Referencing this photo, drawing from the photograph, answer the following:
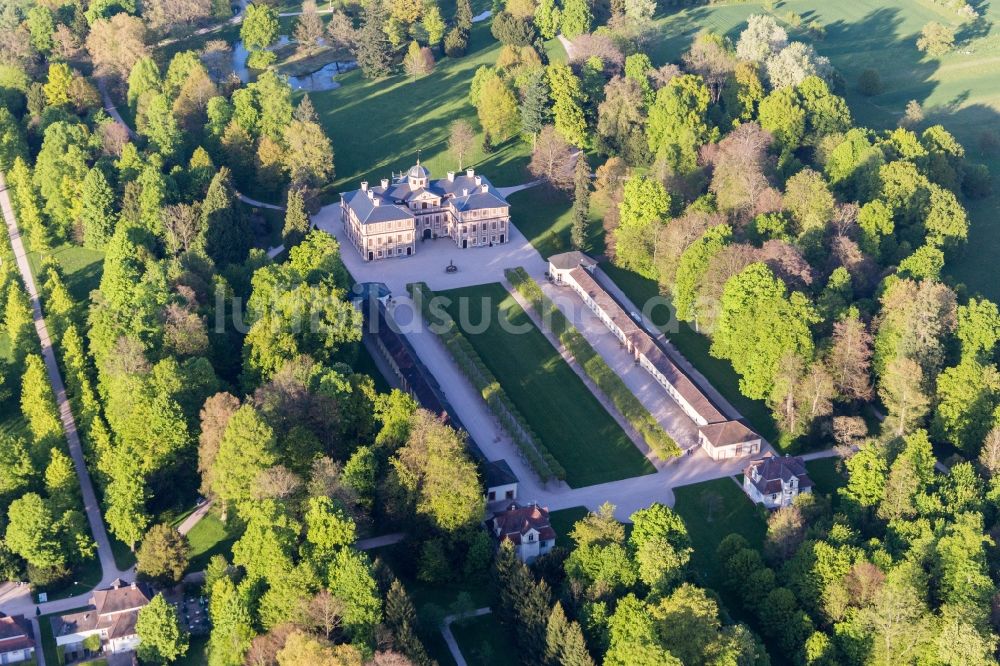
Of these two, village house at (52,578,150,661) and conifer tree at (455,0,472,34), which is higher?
conifer tree at (455,0,472,34)

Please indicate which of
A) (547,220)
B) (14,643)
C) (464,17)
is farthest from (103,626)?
(464,17)

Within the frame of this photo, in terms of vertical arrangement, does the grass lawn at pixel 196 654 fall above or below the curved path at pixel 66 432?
below

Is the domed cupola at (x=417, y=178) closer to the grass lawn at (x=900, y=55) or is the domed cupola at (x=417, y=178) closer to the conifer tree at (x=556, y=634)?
the grass lawn at (x=900, y=55)

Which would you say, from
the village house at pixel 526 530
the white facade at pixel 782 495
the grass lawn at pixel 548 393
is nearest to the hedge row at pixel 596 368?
the grass lawn at pixel 548 393

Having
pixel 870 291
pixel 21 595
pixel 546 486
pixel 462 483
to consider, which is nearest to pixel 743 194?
pixel 870 291

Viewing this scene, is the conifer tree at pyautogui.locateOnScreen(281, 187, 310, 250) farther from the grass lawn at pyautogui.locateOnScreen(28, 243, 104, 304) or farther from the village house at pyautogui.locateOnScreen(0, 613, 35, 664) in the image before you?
the village house at pyautogui.locateOnScreen(0, 613, 35, 664)

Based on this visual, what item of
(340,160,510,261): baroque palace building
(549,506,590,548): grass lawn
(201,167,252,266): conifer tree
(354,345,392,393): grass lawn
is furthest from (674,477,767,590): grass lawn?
(201,167,252,266): conifer tree
